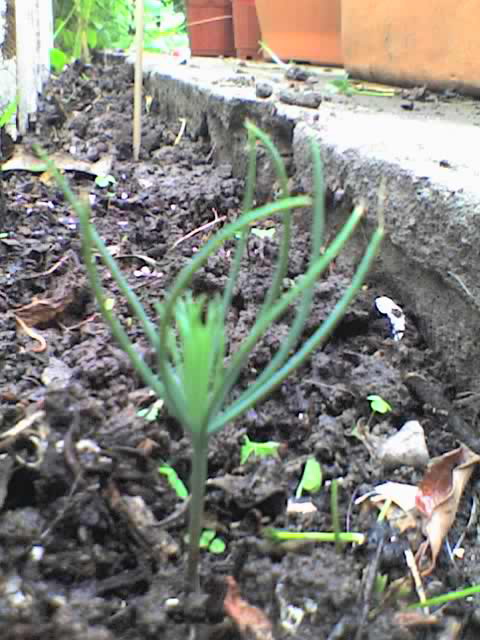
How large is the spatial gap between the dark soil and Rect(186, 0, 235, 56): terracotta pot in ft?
9.33

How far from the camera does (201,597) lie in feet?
1.93

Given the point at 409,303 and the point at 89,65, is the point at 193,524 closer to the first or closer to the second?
the point at 409,303

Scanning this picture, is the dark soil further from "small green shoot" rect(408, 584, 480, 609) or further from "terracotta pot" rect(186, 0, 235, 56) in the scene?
"terracotta pot" rect(186, 0, 235, 56)

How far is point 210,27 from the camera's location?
3.85 metres

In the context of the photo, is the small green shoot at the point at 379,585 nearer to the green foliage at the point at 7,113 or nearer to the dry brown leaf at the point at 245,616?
the dry brown leaf at the point at 245,616

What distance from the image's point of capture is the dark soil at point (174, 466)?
593 mm

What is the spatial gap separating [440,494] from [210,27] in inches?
138

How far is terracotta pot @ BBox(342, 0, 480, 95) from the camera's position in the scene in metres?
1.81

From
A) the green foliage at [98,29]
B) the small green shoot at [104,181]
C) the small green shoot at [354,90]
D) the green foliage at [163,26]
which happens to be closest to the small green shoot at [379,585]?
the small green shoot at [104,181]

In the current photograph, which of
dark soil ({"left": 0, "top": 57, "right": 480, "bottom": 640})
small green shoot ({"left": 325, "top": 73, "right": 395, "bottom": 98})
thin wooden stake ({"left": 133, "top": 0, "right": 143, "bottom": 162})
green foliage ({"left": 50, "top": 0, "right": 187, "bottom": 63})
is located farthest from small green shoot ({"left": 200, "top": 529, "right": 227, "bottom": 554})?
green foliage ({"left": 50, "top": 0, "right": 187, "bottom": 63})

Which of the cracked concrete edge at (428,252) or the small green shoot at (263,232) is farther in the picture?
the small green shoot at (263,232)

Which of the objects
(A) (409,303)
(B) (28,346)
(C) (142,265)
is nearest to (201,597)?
(B) (28,346)

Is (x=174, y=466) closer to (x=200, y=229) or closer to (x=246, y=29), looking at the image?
(x=200, y=229)

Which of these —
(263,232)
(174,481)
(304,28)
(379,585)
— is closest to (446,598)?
(379,585)
